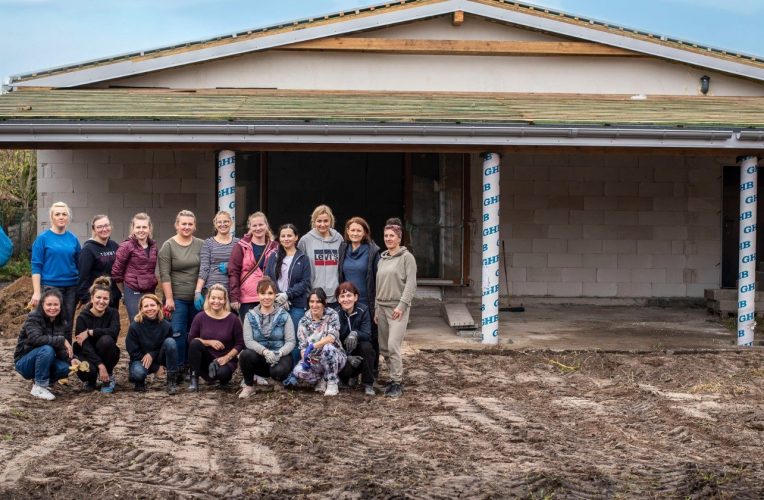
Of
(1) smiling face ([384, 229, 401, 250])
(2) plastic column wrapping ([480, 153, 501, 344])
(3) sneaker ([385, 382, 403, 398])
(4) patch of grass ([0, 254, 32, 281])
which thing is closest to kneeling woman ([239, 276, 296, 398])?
(3) sneaker ([385, 382, 403, 398])

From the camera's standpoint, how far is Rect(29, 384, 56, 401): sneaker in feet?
26.3

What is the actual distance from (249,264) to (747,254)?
628 centimetres

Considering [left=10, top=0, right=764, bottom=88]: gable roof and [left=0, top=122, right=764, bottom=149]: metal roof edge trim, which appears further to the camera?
[left=10, top=0, right=764, bottom=88]: gable roof

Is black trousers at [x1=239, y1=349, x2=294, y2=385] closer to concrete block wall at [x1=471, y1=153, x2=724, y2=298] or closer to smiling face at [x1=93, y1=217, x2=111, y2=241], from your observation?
smiling face at [x1=93, y1=217, x2=111, y2=241]

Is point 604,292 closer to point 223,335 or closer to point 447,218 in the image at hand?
point 447,218

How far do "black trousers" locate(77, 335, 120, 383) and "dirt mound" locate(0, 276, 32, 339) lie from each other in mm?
4132

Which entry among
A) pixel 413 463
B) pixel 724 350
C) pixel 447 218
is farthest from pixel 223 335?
pixel 447 218

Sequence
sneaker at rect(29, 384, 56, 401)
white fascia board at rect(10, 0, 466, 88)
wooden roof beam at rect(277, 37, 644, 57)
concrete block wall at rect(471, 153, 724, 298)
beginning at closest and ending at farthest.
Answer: sneaker at rect(29, 384, 56, 401)
white fascia board at rect(10, 0, 466, 88)
wooden roof beam at rect(277, 37, 644, 57)
concrete block wall at rect(471, 153, 724, 298)

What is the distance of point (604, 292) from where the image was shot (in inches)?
586

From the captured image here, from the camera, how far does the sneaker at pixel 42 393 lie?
26.3 ft

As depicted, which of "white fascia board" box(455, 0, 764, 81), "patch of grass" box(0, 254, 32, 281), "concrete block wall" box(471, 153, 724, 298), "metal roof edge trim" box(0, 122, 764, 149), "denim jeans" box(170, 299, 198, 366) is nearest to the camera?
"denim jeans" box(170, 299, 198, 366)

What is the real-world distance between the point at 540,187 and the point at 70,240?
8141 mm

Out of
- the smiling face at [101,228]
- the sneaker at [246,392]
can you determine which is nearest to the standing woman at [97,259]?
the smiling face at [101,228]

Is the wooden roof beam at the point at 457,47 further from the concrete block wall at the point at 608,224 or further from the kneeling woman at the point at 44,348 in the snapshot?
the kneeling woman at the point at 44,348
